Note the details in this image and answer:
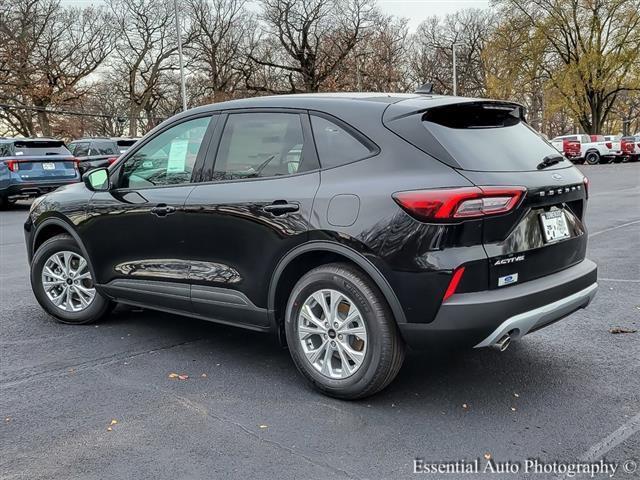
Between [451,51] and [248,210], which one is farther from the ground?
[451,51]

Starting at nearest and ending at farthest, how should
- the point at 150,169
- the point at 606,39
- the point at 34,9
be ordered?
the point at 150,169 → the point at 34,9 → the point at 606,39

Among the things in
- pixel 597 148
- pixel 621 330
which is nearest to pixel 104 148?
pixel 621 330

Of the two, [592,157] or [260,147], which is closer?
[260,147]

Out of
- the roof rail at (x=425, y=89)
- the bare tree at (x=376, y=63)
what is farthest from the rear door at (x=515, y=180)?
the bare tree at (x=376, y=63)

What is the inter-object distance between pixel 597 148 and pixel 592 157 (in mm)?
622

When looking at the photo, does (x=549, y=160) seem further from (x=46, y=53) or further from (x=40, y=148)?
(x=46, y=53)

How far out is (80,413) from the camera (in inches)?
142

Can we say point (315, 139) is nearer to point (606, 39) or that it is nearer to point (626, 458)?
point (626, 458)

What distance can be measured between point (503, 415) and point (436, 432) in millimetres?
→ 432

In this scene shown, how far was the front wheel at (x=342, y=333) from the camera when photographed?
3459 mm

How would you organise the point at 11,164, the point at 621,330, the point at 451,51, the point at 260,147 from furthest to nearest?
the point at 451,51 → the point at 11,164 → the point at 621,330 → the point at 260,147

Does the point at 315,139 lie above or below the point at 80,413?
above

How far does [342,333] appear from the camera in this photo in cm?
362

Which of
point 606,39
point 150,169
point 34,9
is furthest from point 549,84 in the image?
point 150,169
